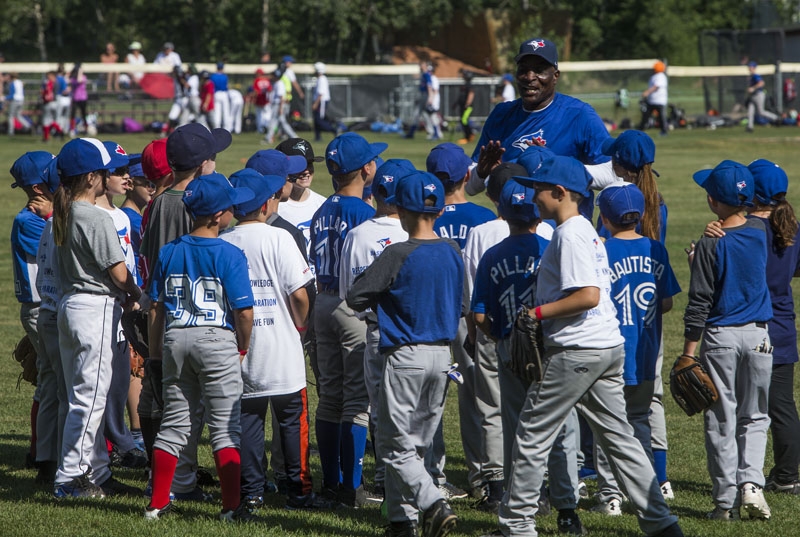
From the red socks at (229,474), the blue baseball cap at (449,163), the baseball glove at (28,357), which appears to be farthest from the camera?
the baseball glove at (28,357)

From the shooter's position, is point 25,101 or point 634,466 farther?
point 25,101

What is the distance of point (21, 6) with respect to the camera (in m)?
52.6

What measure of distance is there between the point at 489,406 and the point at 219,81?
23986 millimetres

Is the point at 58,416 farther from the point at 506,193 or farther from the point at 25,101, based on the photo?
the point at 25,101

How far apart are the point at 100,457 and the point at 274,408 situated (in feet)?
3.70

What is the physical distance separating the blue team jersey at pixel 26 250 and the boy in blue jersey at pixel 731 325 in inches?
155

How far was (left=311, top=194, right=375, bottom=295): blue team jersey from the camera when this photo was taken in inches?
250

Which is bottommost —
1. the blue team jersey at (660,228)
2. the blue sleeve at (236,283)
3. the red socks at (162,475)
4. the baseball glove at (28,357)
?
the red socks at (162,475)

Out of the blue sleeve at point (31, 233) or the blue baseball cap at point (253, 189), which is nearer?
the blue baseball cap at point (253, 189)

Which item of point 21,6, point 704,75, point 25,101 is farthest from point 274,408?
point 21,6

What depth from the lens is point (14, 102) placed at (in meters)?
30.9

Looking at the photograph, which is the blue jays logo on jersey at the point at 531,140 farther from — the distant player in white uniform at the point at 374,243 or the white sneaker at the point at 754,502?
the white sneaker at the point at 754,502

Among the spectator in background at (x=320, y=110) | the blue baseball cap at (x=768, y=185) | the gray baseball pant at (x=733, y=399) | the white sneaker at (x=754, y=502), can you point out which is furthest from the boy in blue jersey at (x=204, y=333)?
the spectator in background at (x=320, y=110)

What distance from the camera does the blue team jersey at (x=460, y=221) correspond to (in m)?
6.32
